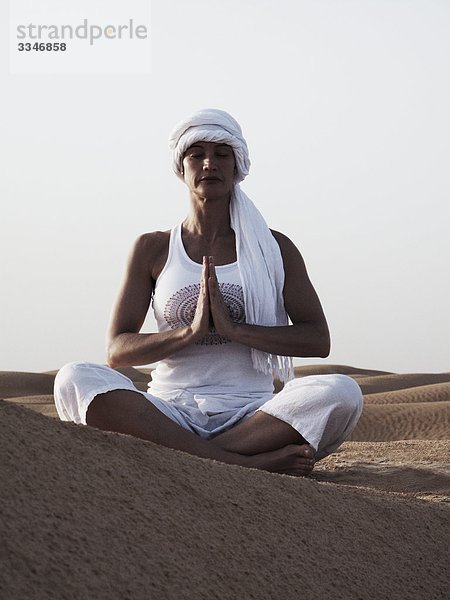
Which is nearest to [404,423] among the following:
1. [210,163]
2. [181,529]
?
[210,163]

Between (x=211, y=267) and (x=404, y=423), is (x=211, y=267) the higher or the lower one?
the higher one

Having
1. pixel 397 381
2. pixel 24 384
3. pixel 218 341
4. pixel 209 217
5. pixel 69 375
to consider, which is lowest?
pixel 397 381

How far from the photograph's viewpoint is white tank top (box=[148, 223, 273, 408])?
399cm

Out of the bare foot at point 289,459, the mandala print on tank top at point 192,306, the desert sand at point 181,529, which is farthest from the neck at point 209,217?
the desert sand at point 181,529

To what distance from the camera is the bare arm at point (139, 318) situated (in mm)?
3873

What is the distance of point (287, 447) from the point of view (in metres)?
3.87

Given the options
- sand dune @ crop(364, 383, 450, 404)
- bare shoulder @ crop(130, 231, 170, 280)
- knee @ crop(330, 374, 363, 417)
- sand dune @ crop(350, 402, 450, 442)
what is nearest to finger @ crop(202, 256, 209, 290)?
bare shoulder @ crop(130, 231, 170, 280)

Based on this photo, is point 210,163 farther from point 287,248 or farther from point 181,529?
point 181,529

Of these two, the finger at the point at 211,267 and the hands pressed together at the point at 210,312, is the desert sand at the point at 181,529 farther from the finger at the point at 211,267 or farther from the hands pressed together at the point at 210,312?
the finger at the point at 211,267

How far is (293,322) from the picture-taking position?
4.13 meters

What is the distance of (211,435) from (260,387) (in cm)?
32

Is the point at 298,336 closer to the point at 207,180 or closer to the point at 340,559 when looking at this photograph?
the point at 207,180

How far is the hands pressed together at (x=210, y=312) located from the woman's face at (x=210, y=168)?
0.43 metres

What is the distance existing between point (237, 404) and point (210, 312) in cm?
39
